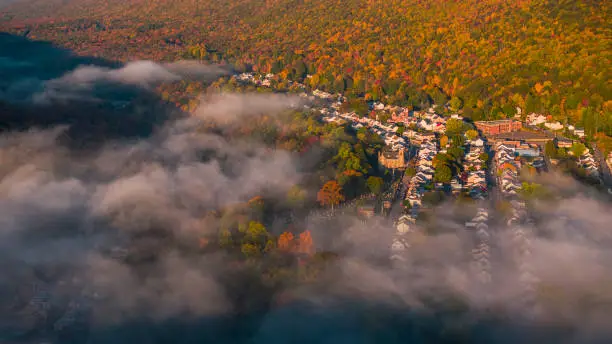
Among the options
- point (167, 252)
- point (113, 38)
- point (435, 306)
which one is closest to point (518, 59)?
point (435, 306)

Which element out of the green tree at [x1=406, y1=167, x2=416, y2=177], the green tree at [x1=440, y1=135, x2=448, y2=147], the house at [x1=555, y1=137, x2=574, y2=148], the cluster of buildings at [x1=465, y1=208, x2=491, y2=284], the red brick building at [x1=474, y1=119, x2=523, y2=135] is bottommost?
the green tree at [x1=406, y1=167, x2=416, y2=177]

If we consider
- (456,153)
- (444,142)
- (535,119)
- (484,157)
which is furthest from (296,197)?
(535,119)

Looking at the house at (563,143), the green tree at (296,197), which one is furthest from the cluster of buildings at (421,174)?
the house at (563,143)

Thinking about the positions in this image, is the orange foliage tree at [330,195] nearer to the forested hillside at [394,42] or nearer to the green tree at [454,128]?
the green tree at [454,128]

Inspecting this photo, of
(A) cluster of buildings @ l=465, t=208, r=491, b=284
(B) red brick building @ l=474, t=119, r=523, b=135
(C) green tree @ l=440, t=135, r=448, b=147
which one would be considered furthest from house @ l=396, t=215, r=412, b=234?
(B) red brick building @ l=474, t=119, r=523, b=135

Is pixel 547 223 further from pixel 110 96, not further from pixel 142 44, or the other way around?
pixel 142 44

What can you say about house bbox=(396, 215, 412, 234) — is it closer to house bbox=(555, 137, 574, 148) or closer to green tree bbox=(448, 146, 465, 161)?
green tree bbox=(448, 146, 465, 161)

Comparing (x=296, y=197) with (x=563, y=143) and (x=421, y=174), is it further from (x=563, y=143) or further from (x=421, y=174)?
(x=563, y=143)
